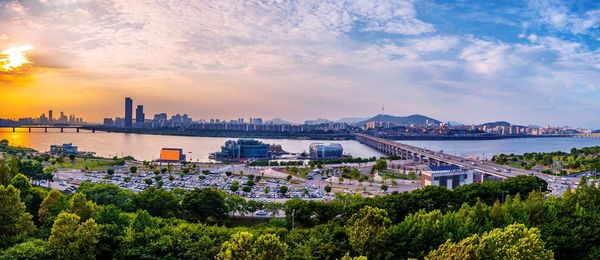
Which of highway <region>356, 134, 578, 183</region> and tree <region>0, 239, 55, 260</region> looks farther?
highway <region>356, 134, 578, 183</region>

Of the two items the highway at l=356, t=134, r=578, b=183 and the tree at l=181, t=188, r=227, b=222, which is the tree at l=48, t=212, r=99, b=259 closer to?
the tree at l=181, t=188, r=227, b=222

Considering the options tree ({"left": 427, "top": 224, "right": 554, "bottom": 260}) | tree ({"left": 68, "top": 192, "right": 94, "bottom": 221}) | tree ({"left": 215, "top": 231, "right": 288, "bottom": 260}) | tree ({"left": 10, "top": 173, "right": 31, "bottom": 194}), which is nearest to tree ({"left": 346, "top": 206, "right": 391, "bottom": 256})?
tree ({"left": 427, "top": 224, "right": 554, "bottom": 260})

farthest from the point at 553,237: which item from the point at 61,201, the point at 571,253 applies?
the point at 61,201

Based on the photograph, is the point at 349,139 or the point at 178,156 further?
the point at 349,139

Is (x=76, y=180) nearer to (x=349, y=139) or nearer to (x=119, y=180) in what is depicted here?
(x=119, y=180)

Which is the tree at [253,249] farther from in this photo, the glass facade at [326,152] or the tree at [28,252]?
the glass facade at [326,152]
